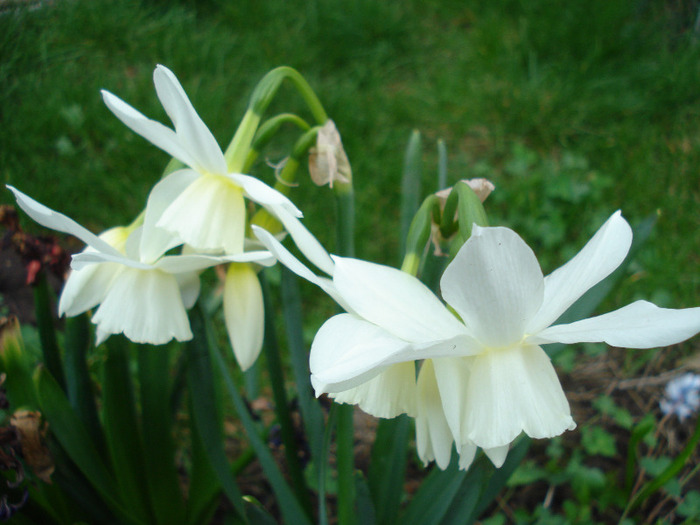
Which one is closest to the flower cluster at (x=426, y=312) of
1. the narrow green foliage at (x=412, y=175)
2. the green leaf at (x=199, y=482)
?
the narrow green foliage at (x=412, y=175)

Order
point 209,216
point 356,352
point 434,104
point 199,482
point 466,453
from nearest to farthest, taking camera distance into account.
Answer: point 356,352 < point 466,453 < point 209,216 < point 199,482 < point 434,104

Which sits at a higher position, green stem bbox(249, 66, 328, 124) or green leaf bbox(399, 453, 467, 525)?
green stem bbox(249, 66, 328, 124)

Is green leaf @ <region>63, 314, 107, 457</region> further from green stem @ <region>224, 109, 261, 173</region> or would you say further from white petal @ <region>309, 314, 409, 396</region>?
white petal @ <region>309, 314, 409, 396</region>

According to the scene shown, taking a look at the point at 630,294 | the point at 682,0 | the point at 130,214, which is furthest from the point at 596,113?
the point at 130,214

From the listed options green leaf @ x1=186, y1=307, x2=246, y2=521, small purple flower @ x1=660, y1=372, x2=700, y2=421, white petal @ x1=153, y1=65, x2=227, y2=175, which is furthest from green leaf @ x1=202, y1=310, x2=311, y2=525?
small purple flower @ x1=660, y1=372, x2=700, y2=421

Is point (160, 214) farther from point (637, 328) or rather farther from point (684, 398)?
point (684, 398)

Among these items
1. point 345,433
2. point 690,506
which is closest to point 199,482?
point 345,433
